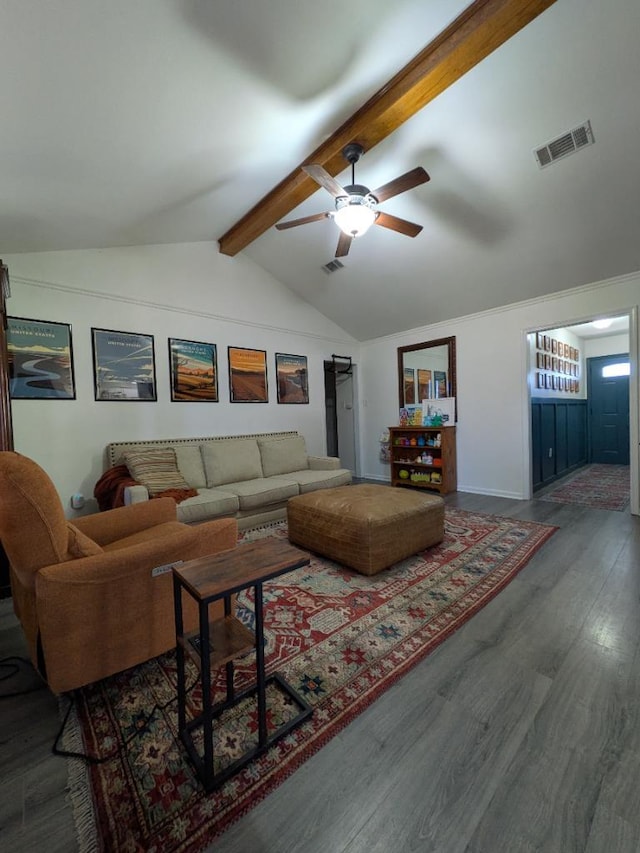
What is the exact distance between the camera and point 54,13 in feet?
4.10

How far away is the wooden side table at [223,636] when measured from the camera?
101 centimetres

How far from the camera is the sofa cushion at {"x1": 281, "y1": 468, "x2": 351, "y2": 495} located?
3872mm

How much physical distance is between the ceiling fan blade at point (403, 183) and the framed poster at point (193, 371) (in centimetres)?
268

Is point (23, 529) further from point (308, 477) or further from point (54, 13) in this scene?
point (308, 477)

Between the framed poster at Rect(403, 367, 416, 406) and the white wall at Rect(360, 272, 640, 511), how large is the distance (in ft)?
1.74

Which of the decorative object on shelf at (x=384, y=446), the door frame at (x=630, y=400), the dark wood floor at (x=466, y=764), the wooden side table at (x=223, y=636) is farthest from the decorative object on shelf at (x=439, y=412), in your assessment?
the wooden side table at (x=223, y=636)

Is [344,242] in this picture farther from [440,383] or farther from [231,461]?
[440,383]

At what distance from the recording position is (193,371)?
4.16m

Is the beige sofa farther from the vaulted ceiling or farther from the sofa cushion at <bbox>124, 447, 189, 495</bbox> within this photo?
the vaulted ceiling

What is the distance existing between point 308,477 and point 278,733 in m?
2.94

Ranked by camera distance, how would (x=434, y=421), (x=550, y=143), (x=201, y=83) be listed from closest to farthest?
(x=201, y=83) → (x=550, y=143) → (x=434, y=421)

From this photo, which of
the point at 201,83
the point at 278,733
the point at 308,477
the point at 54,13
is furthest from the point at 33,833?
the point at 308,477

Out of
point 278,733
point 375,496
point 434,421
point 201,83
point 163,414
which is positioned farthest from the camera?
point 434,421

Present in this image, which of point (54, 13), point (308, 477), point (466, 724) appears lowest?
point (466, 724)
